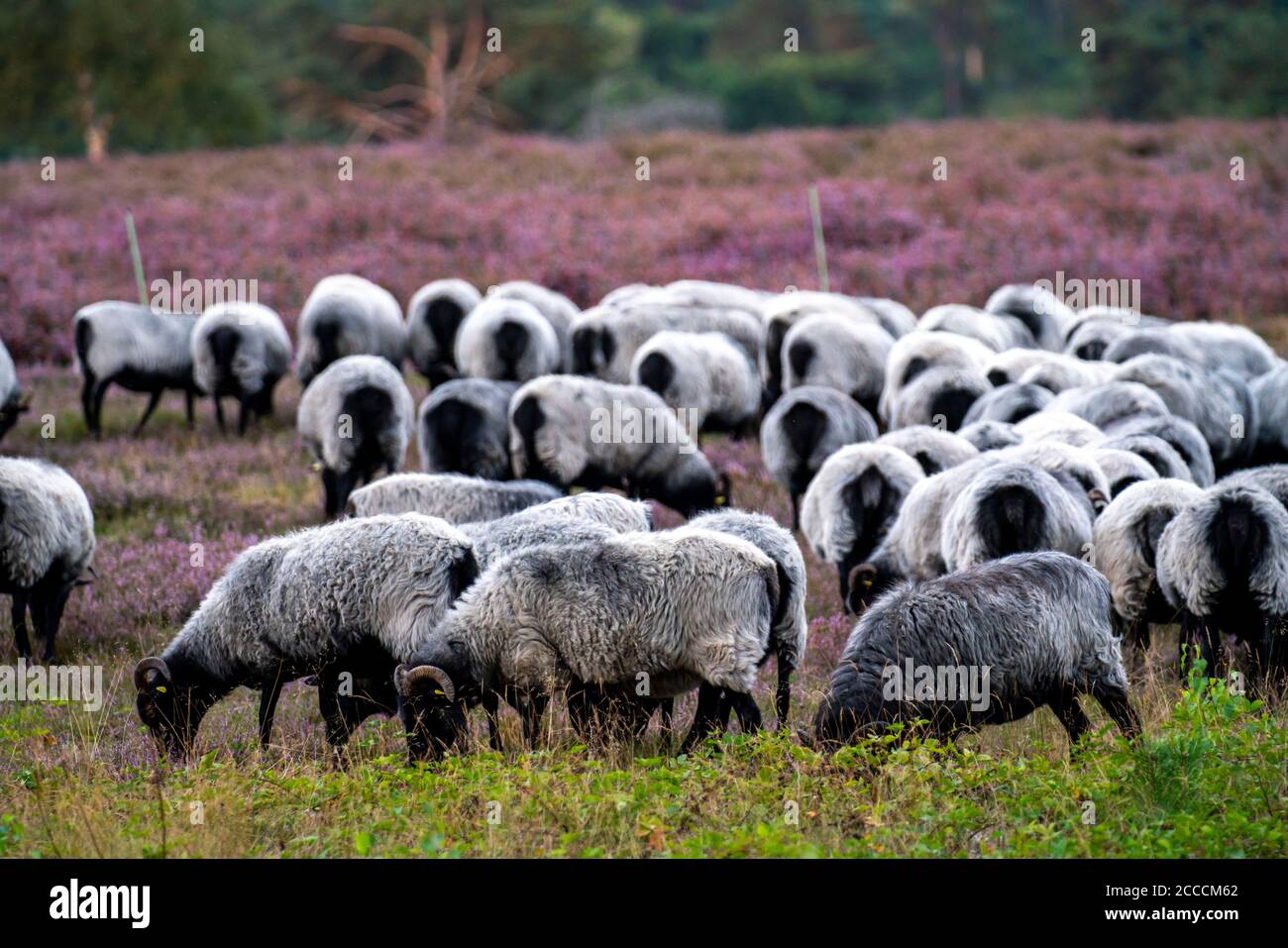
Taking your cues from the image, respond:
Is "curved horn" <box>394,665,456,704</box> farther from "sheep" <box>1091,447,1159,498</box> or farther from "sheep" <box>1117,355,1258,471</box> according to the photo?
"sheep" <box>1117,355,1258,471</box>

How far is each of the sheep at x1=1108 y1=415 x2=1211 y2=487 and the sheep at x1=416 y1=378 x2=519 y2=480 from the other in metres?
4.96

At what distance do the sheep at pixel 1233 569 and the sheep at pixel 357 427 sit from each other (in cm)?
680

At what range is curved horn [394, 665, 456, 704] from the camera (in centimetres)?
691

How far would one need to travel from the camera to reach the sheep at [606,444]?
39.6 ft

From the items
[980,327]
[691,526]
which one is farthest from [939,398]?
[691,526]

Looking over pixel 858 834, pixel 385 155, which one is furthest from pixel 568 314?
pixel 385 155

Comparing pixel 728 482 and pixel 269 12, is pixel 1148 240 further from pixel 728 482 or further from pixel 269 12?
pixel 269 12

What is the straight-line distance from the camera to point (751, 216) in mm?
26594

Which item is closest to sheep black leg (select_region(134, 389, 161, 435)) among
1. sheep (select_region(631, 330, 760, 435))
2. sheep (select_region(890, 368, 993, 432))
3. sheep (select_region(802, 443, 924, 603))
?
sheep (select_region(631, 330, 760, 435))

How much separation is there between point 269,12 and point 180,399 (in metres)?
32.7

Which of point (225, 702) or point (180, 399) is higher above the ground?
point (180, 399)

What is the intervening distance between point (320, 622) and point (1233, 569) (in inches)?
193

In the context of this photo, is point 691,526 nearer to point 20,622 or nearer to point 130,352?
point 20,622
